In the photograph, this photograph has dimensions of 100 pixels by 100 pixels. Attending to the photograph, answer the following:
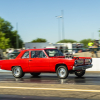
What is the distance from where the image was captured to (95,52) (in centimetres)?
1659

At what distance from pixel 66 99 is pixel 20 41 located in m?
79.4

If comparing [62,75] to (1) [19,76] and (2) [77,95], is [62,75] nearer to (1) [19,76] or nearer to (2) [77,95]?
(1) [19,76]

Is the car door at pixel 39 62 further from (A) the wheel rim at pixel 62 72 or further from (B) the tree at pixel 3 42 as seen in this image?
(B) the tree at pixel 3 42

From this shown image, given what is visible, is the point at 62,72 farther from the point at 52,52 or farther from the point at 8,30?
the point at 8,30

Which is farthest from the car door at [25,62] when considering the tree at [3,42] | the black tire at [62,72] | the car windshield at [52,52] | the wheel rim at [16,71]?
the tree at [3,42]

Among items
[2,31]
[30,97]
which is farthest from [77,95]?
[2,31]

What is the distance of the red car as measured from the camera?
11203 mm

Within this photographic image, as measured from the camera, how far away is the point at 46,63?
38.2 ft

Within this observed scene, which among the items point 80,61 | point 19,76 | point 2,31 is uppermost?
point 2,31

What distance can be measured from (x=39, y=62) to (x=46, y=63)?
39 centimetres

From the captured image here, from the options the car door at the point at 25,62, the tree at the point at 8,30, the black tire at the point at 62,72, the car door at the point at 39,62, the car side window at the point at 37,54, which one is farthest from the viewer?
the tree at the point at 8,30

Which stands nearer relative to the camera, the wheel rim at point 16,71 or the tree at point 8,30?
the wheel rim at point 16,71

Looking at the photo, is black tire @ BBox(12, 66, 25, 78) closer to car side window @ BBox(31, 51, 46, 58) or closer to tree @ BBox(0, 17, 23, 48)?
car side window @ BBox(31, 51, 46, 58)

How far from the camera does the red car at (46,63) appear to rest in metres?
11.2
